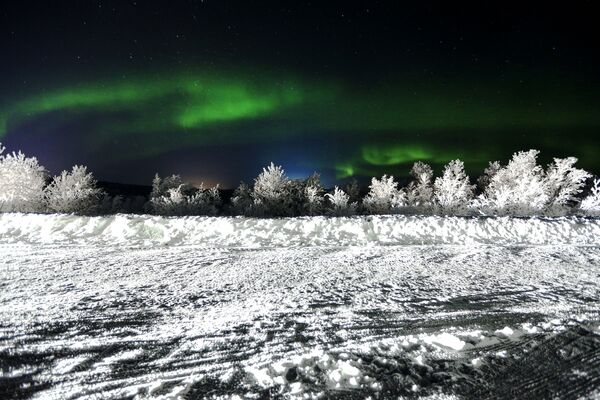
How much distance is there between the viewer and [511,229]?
9.13m

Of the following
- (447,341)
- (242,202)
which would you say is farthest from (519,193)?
(242,202)

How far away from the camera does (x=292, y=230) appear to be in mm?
9227

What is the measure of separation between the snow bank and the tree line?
93.3 inches

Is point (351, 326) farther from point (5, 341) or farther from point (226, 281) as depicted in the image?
point (5, 341)

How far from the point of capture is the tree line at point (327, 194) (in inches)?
707

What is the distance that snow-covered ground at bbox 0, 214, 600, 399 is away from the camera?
2.54 meters

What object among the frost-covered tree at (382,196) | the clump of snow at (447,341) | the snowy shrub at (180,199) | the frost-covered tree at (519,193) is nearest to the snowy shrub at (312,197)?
the frost-covered tree at (382,196)

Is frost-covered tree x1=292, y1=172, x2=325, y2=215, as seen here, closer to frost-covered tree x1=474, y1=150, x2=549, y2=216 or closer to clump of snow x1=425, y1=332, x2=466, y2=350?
frost-covered tree x1=474, y1=150, x2=549, y2=216

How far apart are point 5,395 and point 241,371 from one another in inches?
66.0

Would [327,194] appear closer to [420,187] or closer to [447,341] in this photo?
[420,187]

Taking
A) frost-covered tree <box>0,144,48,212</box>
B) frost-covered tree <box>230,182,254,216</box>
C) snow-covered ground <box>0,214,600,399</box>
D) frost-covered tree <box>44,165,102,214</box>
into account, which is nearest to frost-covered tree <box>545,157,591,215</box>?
snow-covered ground <box>0,214,600,399</box>

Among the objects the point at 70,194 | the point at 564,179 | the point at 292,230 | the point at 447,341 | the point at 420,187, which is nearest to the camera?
the point at 447,341

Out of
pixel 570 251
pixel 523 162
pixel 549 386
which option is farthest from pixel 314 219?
pixel 523 162

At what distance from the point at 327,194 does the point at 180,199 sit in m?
14.8
